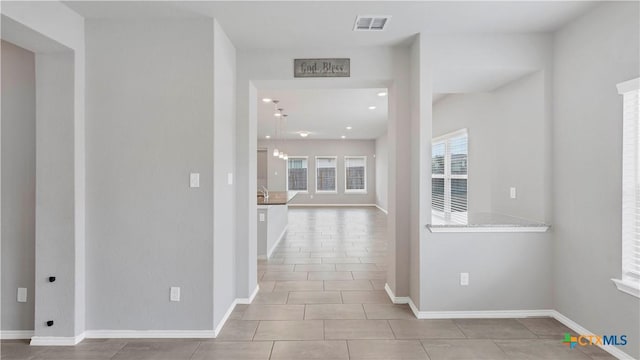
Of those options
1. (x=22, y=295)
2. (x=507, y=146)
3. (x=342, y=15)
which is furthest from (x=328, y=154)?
(x=22, y=295)

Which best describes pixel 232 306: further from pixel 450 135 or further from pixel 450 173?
pixel 450 135

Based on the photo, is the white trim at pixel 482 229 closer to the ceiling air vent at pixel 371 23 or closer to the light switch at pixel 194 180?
the ceiling air vent at pixel 371 23

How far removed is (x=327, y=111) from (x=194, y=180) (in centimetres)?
496

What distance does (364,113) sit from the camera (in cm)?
742

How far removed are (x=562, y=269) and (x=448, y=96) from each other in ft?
10.3

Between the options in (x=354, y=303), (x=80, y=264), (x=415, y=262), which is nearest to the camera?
(x=80, y=264)

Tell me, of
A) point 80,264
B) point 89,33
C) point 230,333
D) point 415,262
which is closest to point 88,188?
point 80,264

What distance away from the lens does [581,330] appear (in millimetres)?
2637

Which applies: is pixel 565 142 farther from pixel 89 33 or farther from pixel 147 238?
pixel 89 33

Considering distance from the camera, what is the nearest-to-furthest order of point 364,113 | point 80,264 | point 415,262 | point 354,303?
point 80,264, point 415,262, point 354,303, point 364,113

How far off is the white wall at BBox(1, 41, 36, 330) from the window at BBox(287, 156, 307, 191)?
10383mm

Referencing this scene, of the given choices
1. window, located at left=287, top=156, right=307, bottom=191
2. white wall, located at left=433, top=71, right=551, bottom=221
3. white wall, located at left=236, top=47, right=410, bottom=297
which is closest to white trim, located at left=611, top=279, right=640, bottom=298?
white wall, located at left=433, top=71, right=551, bottom=221

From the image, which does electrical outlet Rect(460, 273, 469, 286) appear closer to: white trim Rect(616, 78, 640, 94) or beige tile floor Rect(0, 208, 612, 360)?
beige tile floor Rect(0, 208, 612, 360)

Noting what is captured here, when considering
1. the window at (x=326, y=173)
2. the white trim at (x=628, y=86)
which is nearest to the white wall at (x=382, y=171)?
the window at (x=326, y=173)
